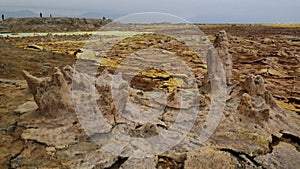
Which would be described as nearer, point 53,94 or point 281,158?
point 281,158

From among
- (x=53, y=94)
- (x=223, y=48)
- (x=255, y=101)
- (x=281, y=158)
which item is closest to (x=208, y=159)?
(x=281, y=158)

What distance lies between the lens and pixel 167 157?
130 inches

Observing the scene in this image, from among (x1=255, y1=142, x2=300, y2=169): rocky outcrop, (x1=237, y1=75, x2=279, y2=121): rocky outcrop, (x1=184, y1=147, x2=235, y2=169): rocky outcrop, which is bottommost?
(x1=255, y1=142, x2=300, y2=169): rocky outcrop

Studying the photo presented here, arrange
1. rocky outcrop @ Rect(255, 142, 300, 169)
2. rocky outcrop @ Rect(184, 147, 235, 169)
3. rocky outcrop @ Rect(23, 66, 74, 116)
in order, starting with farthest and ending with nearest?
rocky outcrop @ Rect(23, 66, 74, 116) → rocky outcrop @ Rect(255, 142, 300, 169) → rocky outcrop @ Rect(184, 147, 235, 169)

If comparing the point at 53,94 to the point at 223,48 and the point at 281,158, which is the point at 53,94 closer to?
the point at 281,158

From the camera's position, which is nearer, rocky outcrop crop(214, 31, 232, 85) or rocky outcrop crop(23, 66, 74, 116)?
rocky outcrop crop(23, 66, 74, 116)

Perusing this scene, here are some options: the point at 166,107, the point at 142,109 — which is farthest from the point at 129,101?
the point at 166,107

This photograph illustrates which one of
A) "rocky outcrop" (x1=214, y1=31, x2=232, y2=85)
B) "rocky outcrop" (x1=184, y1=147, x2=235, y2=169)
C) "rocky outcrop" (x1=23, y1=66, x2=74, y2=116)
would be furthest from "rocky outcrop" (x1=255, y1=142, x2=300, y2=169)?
"rocky outcrop" (x1=23, y1=66, x2=74, y2=116)

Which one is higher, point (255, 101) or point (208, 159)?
point (255, 101)

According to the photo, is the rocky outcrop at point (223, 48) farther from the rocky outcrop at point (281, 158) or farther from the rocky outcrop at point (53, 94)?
the rocky outcrop at point (53, 94)

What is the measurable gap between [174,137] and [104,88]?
1073 mm

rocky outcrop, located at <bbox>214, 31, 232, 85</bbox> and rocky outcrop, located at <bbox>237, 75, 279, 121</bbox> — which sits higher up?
rocky outcrop, located at <bbox>214, 31, 232, 85</bbox>

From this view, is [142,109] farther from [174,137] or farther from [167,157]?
[167,157]

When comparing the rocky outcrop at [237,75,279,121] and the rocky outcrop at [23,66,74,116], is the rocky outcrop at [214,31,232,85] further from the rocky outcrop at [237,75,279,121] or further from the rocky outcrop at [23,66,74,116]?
the rocky outcrop at [23,66,74,116]
